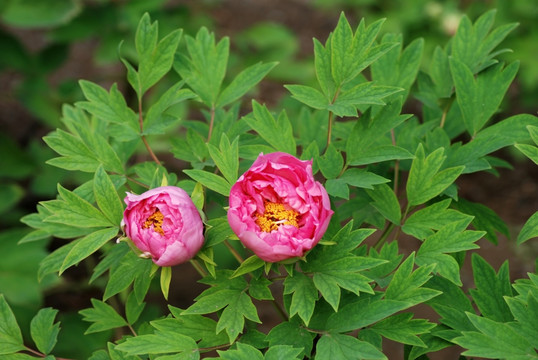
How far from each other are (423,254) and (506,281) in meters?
0.11

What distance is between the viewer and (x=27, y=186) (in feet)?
9.41

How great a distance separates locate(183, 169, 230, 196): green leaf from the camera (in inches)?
33.8

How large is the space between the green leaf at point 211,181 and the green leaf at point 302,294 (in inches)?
5.3

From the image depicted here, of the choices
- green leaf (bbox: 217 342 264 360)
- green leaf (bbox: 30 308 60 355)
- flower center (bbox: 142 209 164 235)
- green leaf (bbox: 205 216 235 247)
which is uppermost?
flower center (bbox: 142 209 164 235)

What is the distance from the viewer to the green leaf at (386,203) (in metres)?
0.93

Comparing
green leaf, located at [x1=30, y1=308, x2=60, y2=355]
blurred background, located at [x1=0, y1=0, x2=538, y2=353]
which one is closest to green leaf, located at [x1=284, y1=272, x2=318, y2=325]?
green leaf, located at [x1=30, y1=308, x2=60, y2=355]

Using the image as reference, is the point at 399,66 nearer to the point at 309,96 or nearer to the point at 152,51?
the point at 309,96

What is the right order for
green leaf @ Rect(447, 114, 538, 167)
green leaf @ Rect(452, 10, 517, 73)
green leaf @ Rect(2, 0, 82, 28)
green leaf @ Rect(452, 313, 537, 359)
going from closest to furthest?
green leaf @ Rect(452, 313, 537, 359), green leaf @ Rect(447, 114, 538, 167), green leaf @ Rect(452, 10, 517, 73), green leaf @ Rect(2, 0, 82, 28)

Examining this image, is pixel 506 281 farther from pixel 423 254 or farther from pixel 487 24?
pixel 487 24

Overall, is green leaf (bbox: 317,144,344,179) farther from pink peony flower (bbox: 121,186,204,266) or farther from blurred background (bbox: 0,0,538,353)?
blurred background (bbox: 0,0,538,353)

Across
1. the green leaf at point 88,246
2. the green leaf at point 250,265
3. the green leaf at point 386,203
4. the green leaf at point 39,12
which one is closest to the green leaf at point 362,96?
the green leaf at point 386,203

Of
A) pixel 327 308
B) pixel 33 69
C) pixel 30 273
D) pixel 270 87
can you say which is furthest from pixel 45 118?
pixel 327 308

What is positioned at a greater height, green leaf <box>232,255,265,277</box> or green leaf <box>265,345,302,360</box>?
green leaf <box>232,255,265,277</box>

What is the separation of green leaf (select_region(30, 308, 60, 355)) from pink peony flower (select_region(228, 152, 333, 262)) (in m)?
0.33
